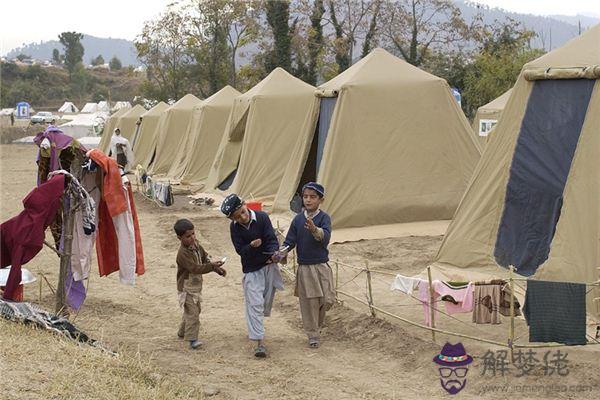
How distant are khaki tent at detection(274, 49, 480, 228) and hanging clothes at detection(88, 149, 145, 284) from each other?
184 inches

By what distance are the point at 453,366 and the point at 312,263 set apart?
125 cm

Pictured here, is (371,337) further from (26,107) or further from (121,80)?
(121,80)

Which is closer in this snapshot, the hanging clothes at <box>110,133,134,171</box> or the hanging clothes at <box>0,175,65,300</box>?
the hanging clothes at <box>0,175,65,300</box>

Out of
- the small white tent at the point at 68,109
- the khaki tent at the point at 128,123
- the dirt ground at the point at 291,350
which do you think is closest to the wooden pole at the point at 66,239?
the dirt ground at the point at 291,350

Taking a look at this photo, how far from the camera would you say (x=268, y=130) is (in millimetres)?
14820

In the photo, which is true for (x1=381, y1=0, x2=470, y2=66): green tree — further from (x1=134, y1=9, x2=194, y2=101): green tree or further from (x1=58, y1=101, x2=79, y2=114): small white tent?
(x1=58, y1=101, x2=79, y2=114): small white tent

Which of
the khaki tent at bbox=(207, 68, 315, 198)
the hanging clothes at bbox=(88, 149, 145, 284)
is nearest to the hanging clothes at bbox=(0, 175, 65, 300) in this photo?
the hanging clothes at bbox=(88, 149, 145, 284)

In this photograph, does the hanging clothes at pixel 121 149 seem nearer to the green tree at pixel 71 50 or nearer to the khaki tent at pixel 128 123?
the khaki tent at pixel 128 123

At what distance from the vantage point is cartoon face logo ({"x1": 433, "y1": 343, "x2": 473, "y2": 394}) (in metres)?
4.93

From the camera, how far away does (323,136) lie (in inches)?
458

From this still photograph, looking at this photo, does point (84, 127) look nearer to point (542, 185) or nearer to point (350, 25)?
point (350, 25)

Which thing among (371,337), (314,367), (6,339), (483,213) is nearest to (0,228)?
(6,339)

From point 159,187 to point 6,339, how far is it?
10.3 m

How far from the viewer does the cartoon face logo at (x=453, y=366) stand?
4.93 metres
